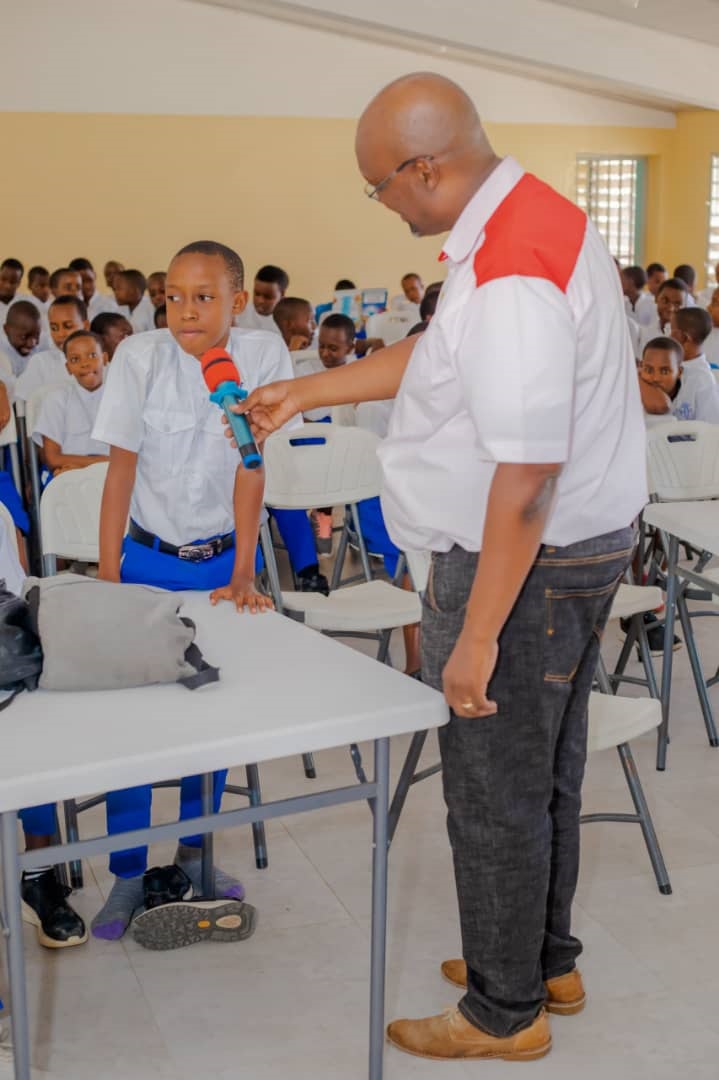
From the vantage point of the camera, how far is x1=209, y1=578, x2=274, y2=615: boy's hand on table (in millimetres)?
2303

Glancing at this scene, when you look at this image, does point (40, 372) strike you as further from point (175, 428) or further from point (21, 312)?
point (175, 428)

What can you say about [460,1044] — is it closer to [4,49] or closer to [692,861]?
[692,861]

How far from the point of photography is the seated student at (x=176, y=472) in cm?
243

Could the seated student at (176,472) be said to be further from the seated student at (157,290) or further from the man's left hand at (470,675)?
the seated student at (157,290)

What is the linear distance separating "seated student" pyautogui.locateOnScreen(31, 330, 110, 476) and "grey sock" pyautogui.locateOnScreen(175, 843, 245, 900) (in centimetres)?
258

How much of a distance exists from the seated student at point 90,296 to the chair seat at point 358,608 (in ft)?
16.9

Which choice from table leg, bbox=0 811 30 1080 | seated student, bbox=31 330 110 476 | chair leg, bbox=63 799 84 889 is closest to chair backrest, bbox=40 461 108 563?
chair leg, bbox=63 799 84 889

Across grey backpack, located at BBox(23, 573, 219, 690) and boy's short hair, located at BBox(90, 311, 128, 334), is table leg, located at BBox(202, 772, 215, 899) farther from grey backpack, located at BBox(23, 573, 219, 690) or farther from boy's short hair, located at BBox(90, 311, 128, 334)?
boy's short hair, located at BBox(90, 311, 128, 334)

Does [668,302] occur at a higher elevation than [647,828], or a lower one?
higher

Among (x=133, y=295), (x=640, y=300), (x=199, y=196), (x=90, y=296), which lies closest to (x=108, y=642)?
(x=133, y=295)

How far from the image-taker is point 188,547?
8.36 ft

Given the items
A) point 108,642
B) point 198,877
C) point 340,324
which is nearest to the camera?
point 108,642

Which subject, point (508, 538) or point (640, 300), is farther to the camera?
point (640, 300)

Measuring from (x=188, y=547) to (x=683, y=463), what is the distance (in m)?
1.77
